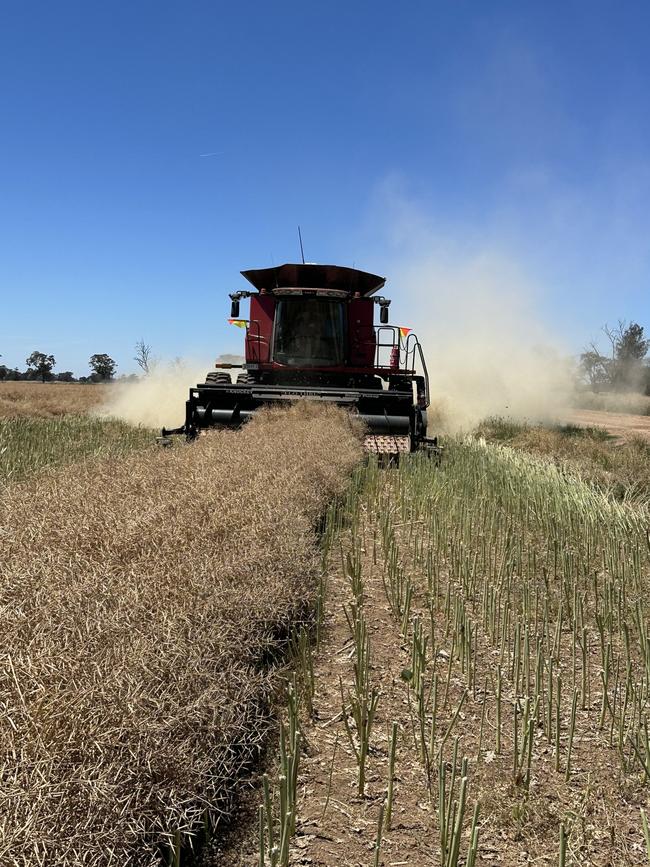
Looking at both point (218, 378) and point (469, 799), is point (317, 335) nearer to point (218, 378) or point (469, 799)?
point (218, 378)

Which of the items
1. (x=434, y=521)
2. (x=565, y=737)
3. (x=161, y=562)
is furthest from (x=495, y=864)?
(x=434, y=521)

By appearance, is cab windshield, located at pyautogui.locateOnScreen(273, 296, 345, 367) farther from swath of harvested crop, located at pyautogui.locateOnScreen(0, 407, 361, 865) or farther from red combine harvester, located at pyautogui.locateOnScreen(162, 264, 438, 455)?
swath of harvested crop, located at pyautogui.locateOnScreen(0, 407, 361, 865)

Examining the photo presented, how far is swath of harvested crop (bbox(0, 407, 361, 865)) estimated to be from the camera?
4.05 ft

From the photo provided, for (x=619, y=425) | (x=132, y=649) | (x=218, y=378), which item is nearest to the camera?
(x=132, y=649)

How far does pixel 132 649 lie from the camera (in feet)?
5.43

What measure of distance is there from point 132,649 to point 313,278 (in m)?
8.92

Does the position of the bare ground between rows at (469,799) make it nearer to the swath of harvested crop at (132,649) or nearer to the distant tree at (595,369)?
the swath of harvested crop at (132,649)

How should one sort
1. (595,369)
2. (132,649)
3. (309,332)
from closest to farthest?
(132,649) → (309,332) → (595,369)

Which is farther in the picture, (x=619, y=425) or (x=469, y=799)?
(x=619, y=425)

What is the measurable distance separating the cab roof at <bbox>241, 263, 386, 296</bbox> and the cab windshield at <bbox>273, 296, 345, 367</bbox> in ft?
1.53

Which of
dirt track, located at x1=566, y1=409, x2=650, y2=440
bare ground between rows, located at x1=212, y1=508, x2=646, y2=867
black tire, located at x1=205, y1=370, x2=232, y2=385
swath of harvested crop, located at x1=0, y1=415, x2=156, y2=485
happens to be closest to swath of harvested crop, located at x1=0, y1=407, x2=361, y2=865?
bare ground between rows, located at x1=212, y1=508, x2=646, y2=867

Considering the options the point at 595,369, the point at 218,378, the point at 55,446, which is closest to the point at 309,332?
the point at 218,378

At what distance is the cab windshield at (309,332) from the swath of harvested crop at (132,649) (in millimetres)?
6457

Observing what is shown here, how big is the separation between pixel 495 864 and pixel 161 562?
144 cm
